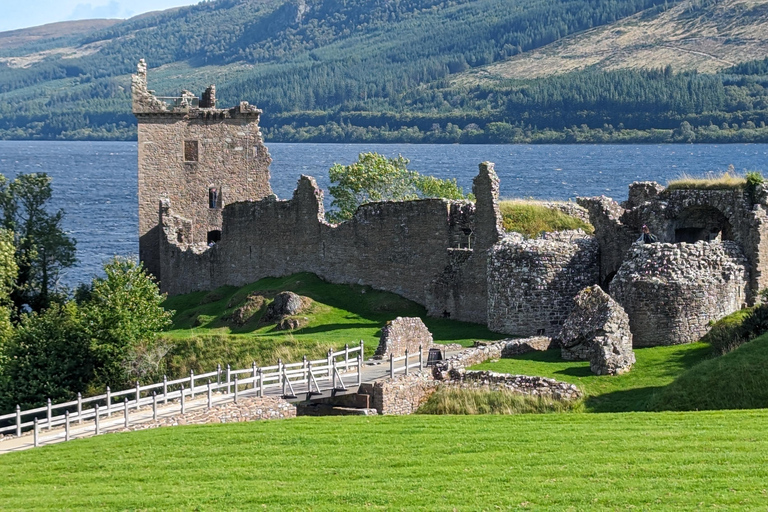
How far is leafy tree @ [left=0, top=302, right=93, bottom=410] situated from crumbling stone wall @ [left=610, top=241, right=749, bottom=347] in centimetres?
1970

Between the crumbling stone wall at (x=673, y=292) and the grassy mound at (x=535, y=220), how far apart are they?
33.4ft

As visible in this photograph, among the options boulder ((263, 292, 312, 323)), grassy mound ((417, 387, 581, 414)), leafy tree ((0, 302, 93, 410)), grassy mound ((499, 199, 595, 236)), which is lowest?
leafy tree ((0, 302, 93, 410))

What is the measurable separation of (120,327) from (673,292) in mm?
19950

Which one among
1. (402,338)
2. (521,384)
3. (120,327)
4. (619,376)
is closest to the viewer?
(521,384)

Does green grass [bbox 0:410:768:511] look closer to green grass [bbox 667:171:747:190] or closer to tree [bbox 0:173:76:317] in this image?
green grass [bbox 667:171:747:190]

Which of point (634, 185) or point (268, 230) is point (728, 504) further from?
point (268, 230)

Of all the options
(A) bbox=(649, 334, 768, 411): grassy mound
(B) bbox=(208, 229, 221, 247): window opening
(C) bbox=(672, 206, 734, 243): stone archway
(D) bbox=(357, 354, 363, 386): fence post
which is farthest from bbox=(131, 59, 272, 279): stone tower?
(A) bbox=(649, 334, 768, 411): grassy mound

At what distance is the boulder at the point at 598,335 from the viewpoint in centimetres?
3506

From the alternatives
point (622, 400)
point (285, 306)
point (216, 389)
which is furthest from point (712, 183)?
point (216, 389)

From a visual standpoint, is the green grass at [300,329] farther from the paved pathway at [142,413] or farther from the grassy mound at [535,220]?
the paved pathway at [142,413]

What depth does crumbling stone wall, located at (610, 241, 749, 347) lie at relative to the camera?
38219mm

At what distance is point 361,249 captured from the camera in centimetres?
5203

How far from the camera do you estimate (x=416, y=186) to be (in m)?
74.7

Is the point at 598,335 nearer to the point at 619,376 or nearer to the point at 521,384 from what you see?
the point at 619,376
